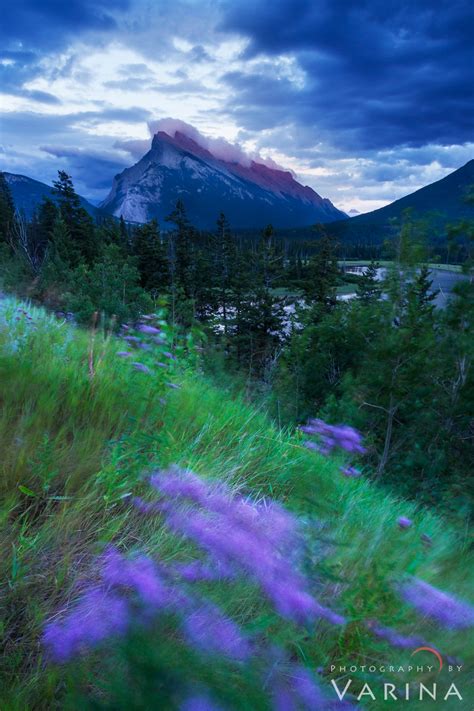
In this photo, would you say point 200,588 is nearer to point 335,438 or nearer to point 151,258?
point 335,438

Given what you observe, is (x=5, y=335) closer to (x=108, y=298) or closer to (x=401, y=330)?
(x=401, y=330)

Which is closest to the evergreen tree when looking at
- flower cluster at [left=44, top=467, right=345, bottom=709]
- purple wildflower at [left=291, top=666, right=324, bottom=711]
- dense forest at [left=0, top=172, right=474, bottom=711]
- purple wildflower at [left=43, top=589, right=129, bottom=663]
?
dense forest at [left=0, top=172, right=474, bottom=711]

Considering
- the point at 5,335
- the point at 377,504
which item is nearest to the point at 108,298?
the point at 5,335

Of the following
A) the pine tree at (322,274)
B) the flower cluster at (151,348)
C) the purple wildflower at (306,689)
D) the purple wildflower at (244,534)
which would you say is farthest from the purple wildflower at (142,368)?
the pine tree at (322,274)

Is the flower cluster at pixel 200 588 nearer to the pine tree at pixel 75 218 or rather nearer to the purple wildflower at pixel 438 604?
the purple wildflower at pixel 438 604

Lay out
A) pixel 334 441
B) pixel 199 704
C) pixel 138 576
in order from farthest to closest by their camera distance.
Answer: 1. pixel 334 441
2. pixel 138 576
3. pixel 199 704

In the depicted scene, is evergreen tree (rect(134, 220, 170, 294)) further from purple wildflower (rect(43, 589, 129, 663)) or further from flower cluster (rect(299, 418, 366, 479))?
purple wildflower (rect(43, 589, 129, 663))

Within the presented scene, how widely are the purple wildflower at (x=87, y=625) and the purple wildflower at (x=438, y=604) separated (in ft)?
3.45

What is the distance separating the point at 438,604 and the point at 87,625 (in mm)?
1303

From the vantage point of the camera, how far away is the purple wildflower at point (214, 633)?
3.64ft

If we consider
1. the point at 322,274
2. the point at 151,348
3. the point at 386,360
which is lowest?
the point at 386,360

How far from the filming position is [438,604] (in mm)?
1491

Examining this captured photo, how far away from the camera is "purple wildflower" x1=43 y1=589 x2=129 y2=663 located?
1031mm

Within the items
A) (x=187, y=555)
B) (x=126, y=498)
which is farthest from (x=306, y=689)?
(x=126, y=498)
